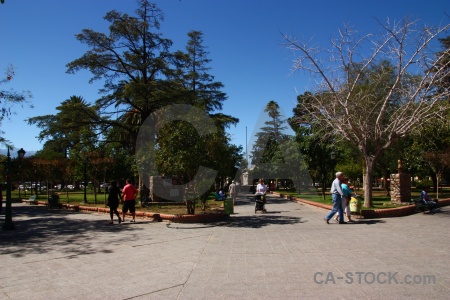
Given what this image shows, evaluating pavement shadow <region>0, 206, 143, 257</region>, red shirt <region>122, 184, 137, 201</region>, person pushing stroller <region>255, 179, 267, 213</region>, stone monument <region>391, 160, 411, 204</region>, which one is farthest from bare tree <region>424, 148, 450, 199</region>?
pavement shadow <region>0, 206, 143, 257</region>

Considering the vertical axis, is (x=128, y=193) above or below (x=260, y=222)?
above

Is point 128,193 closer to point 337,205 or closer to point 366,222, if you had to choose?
point 337,205

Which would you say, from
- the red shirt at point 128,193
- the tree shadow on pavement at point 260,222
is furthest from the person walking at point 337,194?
the red shirt at point 128,193

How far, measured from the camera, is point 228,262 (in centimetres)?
639

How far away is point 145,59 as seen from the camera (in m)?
20.5

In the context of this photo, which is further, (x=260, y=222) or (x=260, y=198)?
(x=260, y=198)

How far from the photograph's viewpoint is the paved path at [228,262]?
15.7ft

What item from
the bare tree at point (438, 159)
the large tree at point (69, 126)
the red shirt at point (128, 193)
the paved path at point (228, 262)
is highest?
the large tree at point (69, 126)

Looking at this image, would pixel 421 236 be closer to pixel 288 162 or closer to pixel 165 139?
pixel 165 139

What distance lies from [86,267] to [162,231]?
13.1ft

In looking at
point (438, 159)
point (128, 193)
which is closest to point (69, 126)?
point (128, 193)

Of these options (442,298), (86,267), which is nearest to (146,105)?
(86,267)

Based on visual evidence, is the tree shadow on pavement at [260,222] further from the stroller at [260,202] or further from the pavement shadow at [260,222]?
the stroller at [260,202]

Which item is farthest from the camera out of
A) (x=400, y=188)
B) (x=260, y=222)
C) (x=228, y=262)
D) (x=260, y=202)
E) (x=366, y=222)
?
(x=400, y=188)
